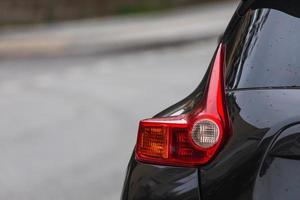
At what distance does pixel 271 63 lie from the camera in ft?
10.3

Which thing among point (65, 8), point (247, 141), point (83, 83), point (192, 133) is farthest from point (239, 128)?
point (65, 8)

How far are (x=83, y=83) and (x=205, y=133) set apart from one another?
11422 mm

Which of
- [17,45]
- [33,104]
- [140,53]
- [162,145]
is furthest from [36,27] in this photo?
[162,145]

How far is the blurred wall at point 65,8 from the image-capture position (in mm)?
31938

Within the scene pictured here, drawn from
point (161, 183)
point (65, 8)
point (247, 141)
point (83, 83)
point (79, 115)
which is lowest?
point (79, 115)

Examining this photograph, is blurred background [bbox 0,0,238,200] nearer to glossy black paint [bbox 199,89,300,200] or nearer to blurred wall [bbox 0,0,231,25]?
blurred wall [bbox 0,0,231,25]

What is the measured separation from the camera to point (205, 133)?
10.1 feet

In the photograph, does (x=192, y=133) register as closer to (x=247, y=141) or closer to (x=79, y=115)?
(x=247, y=141)

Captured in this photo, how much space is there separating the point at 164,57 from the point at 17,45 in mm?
6460

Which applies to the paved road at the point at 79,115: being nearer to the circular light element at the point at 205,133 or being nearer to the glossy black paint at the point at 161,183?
the glossy black paint at the point at 161,183

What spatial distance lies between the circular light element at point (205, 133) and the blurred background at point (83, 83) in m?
3.32

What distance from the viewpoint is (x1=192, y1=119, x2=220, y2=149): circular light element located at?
3.04 metres

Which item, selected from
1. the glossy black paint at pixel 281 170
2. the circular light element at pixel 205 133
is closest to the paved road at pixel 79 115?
the circular light element at pixel 205 133

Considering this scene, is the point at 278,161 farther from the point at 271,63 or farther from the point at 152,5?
the point at 152,5
